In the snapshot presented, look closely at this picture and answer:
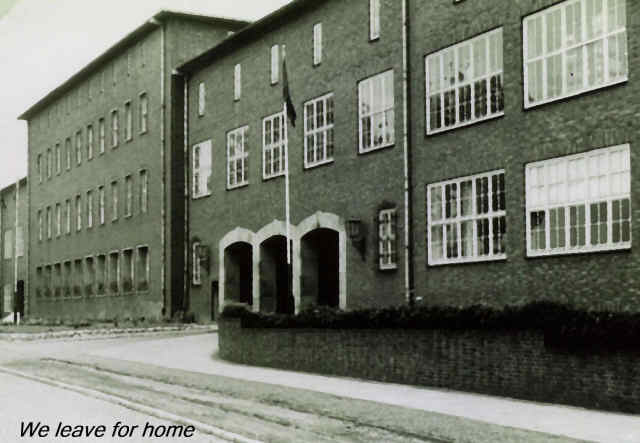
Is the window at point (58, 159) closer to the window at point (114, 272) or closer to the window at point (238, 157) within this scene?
the window at point (114, 272)

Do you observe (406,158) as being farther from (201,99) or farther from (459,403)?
(201,99)

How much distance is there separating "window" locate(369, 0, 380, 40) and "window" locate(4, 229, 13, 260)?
52.4 m

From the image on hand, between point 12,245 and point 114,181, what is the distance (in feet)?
92.0

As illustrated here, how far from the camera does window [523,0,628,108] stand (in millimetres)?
20844

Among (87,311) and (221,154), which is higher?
(221,154)

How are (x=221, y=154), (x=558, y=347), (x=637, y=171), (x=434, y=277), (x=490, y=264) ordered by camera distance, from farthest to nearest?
(x=221, y=154), (x=434, y=277), (x=490, y=264), (x=637, y=171), (x=558, y=347)

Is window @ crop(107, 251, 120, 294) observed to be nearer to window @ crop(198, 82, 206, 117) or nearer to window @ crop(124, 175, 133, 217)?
window @ crop(124, 175, 133, 217)

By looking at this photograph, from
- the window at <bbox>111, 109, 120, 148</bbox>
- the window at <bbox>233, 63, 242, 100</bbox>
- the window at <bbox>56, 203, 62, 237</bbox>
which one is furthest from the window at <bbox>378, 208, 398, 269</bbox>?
the window at <bbox>56, 203, 62, 237</bbox>

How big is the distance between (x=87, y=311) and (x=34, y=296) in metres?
11.9

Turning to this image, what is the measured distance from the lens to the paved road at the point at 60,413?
36.8 ft

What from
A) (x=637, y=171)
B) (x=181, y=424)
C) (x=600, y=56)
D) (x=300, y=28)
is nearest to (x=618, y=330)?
(x=181, y=424)

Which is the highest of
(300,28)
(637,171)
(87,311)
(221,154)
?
(300,28)

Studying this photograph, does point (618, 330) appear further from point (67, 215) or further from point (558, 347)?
point (67, 215)

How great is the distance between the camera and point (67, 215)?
5781 cm
